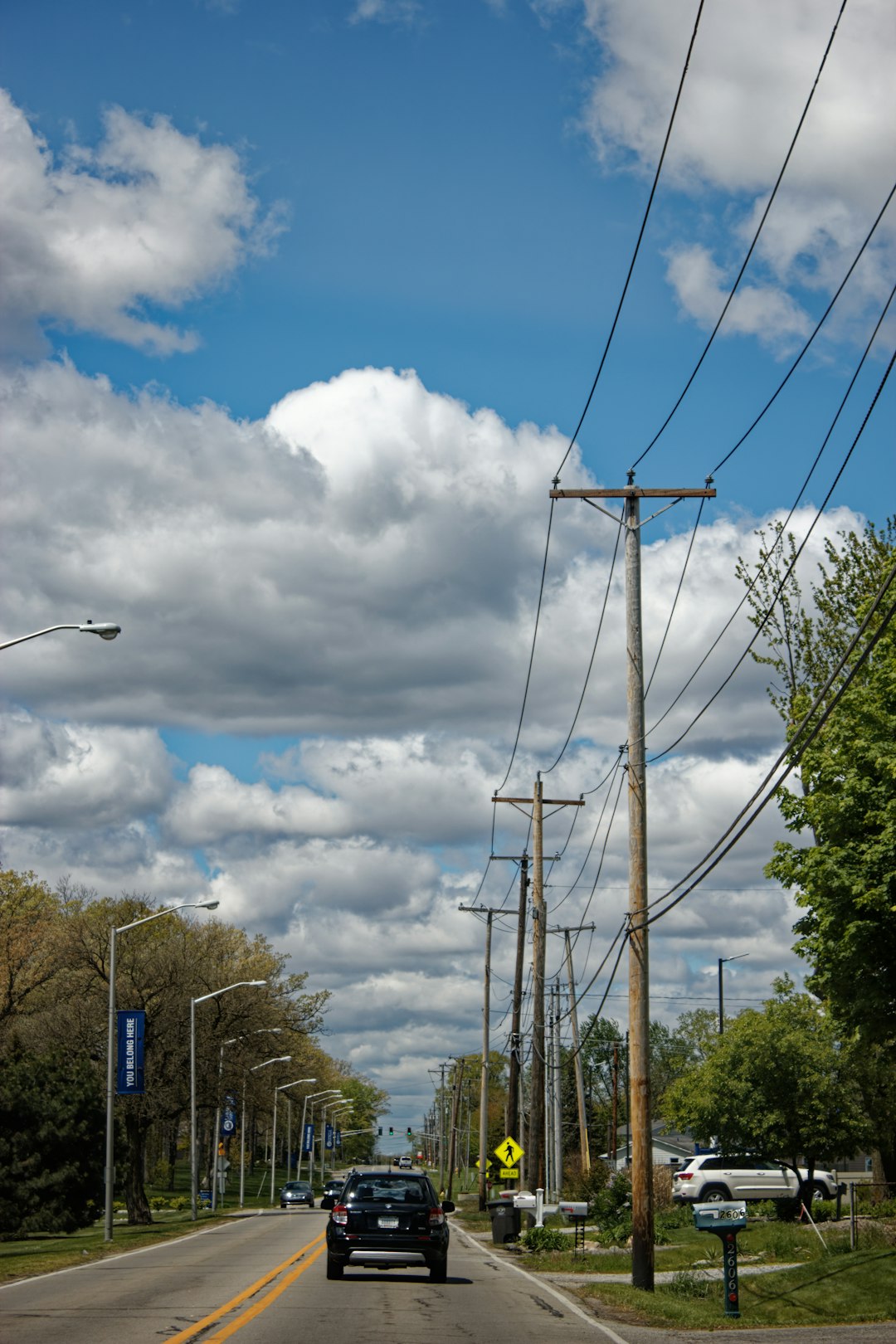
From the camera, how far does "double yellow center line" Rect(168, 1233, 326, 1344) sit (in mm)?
13891

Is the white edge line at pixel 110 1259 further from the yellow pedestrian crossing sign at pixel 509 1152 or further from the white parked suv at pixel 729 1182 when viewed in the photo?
the white parked suv at pixel 729 1182

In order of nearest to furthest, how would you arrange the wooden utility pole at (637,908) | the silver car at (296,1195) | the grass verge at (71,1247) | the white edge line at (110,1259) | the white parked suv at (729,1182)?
the wooden utility pole at (637,908), the white edge line at (110,1259), the grass verge at (71,1247), the white parked suv at (729,1182), the silver car at (296,1195)

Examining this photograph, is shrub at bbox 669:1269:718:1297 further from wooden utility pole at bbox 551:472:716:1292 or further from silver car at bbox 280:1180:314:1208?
silver car at bbox 280:1180:314:1208

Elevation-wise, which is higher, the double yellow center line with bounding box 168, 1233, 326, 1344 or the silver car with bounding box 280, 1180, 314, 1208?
the double yellow center line with bounding box 168, 1233, 326, 1344

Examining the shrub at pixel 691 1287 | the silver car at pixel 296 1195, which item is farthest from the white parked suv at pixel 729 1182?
the silver car at pixel 296 1195

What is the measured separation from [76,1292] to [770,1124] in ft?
66.4

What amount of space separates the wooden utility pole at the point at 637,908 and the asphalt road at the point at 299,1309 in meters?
1.52

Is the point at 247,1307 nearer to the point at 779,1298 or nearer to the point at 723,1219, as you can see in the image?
the point at 723,1219

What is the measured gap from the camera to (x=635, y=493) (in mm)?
Result: 23422

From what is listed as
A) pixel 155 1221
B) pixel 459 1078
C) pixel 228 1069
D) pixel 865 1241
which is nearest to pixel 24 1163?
pixel 155 1221

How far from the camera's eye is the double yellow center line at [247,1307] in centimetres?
1389

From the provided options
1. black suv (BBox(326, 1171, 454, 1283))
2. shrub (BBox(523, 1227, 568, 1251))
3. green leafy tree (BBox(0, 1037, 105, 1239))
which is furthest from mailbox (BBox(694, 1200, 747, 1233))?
green leafy tree (BBox(0, 1037, 105, 1239))

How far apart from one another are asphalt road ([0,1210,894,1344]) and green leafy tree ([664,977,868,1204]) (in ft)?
35.3

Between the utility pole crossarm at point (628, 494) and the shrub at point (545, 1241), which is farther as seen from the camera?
the shrub at point (545, 1241)
